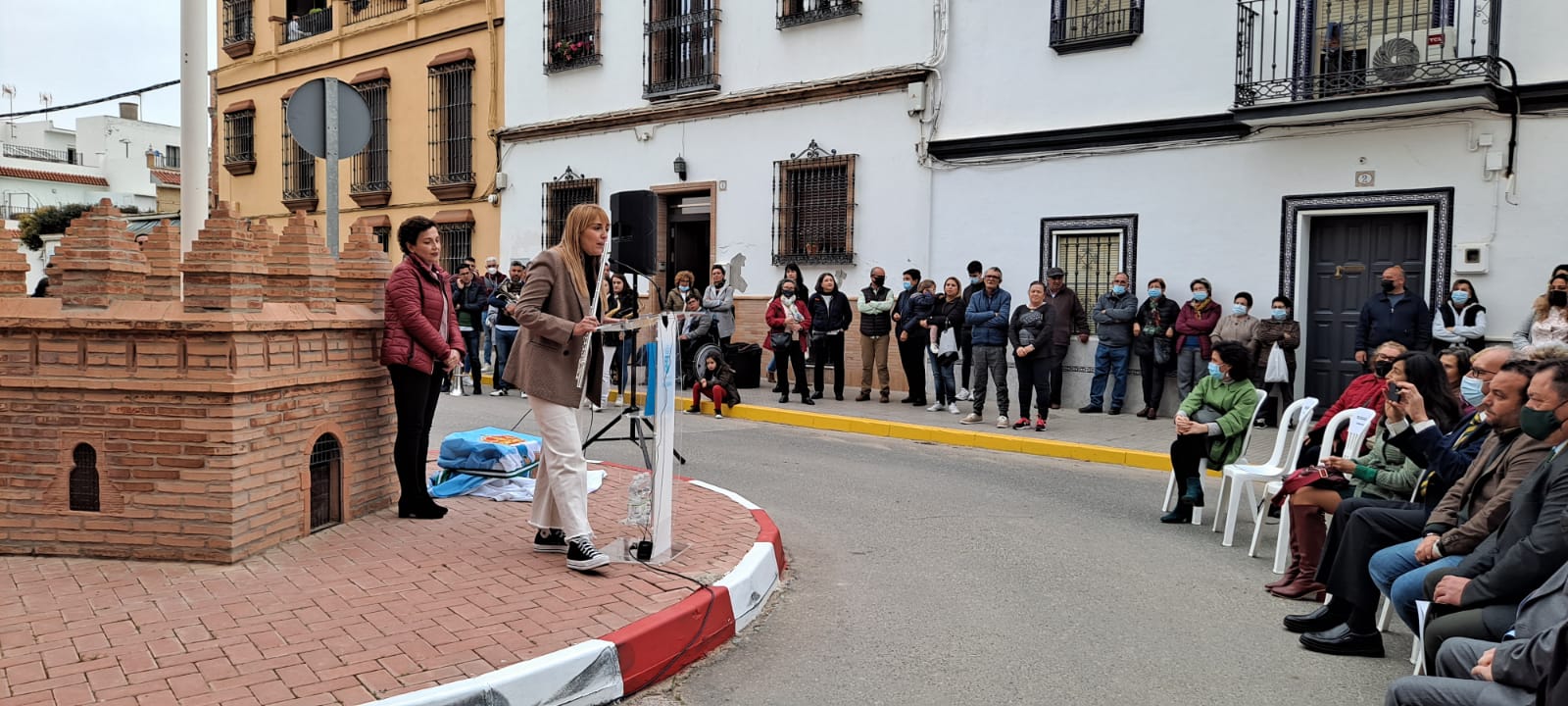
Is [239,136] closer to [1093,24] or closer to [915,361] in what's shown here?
[915,361]

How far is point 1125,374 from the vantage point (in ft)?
45.1

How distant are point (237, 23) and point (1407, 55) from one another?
1034 inches

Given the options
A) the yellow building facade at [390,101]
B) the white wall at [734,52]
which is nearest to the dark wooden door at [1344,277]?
the white wall at [734,52]

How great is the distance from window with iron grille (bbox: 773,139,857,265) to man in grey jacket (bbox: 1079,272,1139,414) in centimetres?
417

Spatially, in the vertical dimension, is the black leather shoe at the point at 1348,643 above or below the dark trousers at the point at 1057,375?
below

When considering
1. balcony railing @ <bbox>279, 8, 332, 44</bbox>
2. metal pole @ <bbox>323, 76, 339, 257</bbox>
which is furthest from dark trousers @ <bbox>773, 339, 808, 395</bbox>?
balcony railing @ <bbox>279, 8, 332, 44</bbox>

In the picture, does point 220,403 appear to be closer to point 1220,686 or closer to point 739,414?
point 1220,686

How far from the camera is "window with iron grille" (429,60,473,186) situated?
22.4 metres

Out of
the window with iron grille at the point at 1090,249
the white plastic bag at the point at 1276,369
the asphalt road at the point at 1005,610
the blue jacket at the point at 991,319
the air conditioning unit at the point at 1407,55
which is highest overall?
the air conditioning unit at the point at 1407,55

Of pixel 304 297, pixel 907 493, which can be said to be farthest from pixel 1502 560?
pixel 304 297

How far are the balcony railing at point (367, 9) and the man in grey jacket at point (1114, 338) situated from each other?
1678 centimetres

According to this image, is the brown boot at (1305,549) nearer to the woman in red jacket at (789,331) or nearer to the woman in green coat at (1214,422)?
the woman in green coat at (1214,422)

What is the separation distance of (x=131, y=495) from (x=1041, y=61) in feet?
40.1

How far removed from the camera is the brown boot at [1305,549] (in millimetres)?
5977
